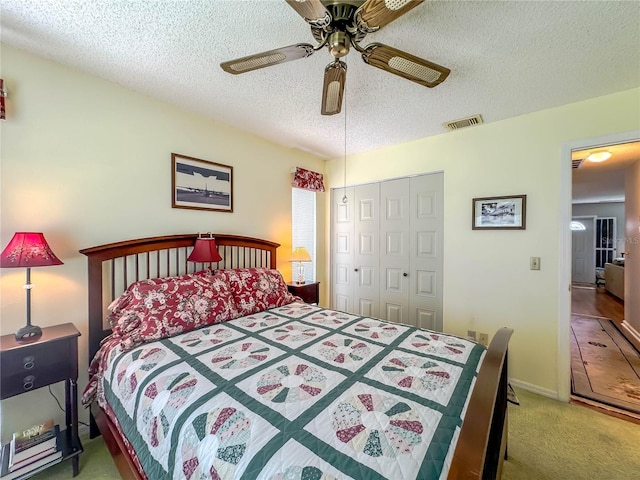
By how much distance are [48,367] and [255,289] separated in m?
1.37

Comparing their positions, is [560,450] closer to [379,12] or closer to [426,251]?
[426,251]

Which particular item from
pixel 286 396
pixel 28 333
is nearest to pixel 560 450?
pixel 286 396

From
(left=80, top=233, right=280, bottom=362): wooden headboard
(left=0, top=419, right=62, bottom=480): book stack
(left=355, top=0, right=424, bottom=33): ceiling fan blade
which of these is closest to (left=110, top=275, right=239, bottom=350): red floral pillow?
(left=80, top=233, right=280, bottom=362): wooden headboard

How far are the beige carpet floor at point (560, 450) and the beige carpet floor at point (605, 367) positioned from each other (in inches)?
13.4

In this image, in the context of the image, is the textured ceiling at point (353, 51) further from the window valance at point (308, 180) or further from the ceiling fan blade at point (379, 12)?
the window valance at point (308, 180)

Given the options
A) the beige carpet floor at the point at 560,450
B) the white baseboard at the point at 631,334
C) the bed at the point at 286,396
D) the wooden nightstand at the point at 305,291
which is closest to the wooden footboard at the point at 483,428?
the bed at the point at 286,396

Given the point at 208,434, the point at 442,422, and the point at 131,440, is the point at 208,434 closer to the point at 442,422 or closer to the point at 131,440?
the point at 131,440

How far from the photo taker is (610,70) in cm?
184

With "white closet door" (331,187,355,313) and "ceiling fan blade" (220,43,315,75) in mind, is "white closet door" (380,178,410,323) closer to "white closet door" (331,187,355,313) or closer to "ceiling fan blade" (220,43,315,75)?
"white closet door" (331,187,355,313)

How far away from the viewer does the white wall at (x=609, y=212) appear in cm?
724

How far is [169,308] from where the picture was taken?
6.24ft

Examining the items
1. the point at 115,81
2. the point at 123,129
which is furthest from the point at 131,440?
the point at 115,81

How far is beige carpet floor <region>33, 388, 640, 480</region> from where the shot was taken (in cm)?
160

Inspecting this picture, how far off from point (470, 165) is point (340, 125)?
1395mm
